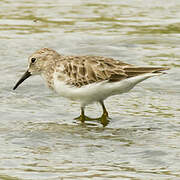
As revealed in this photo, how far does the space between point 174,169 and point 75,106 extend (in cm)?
477

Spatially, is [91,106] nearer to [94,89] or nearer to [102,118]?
[102,118]

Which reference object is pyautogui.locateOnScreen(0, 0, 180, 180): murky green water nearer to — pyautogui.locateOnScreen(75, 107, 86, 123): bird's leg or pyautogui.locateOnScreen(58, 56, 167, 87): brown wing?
pyautogui.locateOnScreen(75, 107, 86, 123): bird's leg

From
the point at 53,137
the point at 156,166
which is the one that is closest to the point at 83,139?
the point at 53,137

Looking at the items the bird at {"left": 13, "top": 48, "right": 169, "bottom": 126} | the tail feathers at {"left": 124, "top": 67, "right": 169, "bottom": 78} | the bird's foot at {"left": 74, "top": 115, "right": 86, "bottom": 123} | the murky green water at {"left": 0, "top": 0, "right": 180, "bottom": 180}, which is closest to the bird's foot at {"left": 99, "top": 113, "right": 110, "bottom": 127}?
the bird at {"left": 13, "top": 48, "right": 169, "bottom": 126}

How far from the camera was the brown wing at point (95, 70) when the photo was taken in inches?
450

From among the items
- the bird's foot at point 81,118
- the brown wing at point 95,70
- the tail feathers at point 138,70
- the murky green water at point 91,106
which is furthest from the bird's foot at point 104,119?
the tail feathers at point 138,70

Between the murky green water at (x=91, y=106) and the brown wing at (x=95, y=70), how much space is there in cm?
89

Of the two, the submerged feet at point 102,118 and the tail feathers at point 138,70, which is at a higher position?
the tail feathers at point 138,70

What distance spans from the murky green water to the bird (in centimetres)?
57

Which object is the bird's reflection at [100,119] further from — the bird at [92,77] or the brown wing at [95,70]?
the brown wing at [95,70]

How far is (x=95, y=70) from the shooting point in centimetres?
1166

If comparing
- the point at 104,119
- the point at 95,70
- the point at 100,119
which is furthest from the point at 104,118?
the point at 95,70

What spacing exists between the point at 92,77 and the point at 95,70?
151mm

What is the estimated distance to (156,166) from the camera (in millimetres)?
8992
